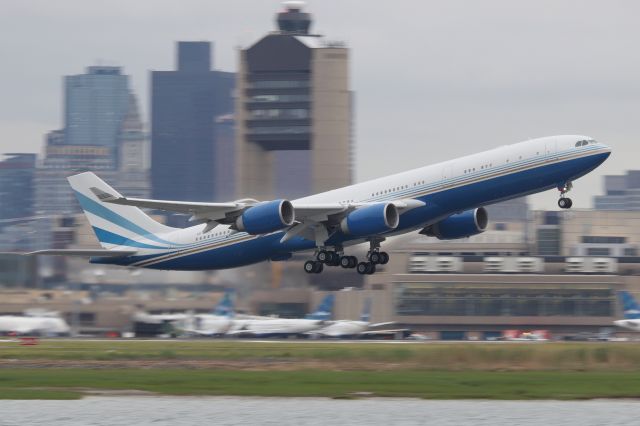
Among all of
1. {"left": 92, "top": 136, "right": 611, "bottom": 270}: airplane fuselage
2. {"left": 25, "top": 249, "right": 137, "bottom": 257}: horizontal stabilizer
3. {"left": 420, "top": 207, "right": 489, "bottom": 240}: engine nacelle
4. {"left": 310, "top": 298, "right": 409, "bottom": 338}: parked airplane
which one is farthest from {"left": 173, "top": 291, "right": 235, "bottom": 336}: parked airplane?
{"left": 420, "top": 207, "right": 489, "bottom": 240}: engine nacelle

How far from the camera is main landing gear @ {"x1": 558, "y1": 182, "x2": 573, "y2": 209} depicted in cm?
5125

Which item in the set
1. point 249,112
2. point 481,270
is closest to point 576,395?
point 481,270

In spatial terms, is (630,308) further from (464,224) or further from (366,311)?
(464,224)

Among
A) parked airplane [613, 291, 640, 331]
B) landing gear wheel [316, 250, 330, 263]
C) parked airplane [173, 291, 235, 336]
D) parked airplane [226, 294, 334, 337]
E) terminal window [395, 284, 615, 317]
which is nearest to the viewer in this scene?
landing gear wheel [316, 250, 330, 263]

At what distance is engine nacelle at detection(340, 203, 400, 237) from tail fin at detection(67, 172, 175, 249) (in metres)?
11.0

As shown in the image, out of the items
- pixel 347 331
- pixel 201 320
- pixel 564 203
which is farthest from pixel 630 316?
pixel 564 203

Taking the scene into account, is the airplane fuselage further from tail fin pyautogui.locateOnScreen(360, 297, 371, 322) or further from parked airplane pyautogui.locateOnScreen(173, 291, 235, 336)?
tail fin pyautogui.locateOnScreen(360, 297, 371, 322)

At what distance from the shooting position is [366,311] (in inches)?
3546

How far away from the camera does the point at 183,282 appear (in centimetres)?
7494

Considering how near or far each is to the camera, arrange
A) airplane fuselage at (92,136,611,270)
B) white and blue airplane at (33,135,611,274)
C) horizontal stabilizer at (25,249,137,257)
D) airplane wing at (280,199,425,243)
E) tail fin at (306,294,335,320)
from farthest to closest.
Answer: tail fin at (306,294,335,320) < horizontal stabilizer at (25,249,137,257) < airplane wing at (280,199,425,243) < white and blue airplane at (33,135,611,274) < airplane fuselage at (92,136,611,270)

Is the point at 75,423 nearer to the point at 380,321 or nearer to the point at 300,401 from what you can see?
the point at 300,401

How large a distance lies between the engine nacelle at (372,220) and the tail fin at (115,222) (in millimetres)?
10968

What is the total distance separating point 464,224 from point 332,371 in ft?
35.6

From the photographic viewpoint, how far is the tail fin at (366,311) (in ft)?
282
